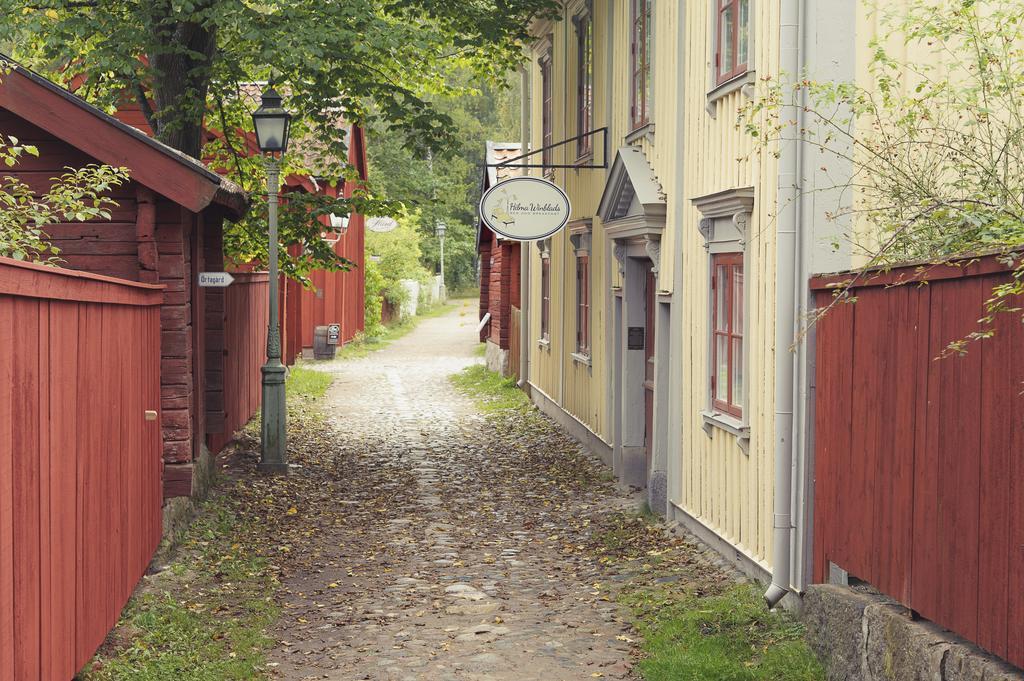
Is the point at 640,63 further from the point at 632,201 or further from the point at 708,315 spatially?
the point at 708,315

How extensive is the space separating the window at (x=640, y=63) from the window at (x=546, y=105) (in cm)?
568

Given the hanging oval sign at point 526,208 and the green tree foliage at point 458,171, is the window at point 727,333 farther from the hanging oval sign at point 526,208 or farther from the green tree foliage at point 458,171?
the green tree foliage at point 458,171

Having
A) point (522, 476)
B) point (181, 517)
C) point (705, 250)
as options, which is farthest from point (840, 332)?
point (522, 476)

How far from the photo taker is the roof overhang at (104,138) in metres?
8.97

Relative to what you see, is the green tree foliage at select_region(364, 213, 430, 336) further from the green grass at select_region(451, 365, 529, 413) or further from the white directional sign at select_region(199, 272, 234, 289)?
the white directional sign at select_region(199, 272, 234, 289)

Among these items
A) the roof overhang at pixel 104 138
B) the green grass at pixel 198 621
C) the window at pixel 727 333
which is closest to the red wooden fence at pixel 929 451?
the window at pixel 727 333

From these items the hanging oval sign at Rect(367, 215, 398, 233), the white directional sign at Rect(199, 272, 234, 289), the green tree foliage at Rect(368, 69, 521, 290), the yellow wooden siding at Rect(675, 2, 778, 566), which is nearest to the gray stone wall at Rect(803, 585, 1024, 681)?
the yellow wooden siding at Rect(675, 2, 778, 566)

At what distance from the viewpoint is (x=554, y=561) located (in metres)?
9.73

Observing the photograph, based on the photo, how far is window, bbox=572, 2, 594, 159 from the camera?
14930mm

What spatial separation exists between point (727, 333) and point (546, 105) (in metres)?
10.5

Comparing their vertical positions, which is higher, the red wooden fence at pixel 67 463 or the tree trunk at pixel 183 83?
the tree trunk at pixel 183 83

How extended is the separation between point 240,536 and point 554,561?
2.56 meters

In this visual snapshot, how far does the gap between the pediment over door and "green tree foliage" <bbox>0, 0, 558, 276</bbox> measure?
8.34 ft

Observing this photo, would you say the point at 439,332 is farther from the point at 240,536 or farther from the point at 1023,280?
the point at 1023,280
